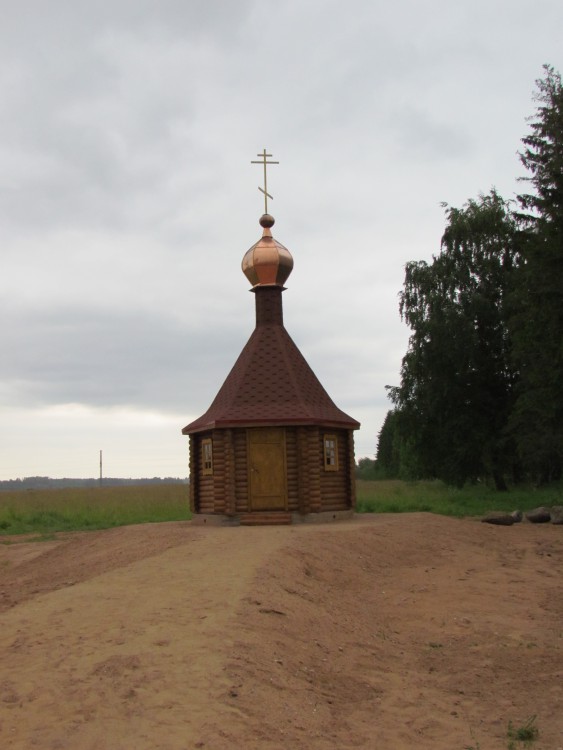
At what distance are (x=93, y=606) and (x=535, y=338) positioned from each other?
18414 mm

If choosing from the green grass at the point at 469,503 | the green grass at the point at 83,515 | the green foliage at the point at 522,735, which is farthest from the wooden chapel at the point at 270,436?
the green foliage at the point at 522,735

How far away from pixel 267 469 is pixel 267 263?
5.24 m

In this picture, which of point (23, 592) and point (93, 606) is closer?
point (93, 606)

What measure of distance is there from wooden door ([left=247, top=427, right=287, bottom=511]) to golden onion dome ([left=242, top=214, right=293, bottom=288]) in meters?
4.20

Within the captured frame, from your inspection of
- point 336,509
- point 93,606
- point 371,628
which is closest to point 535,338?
point 336,509

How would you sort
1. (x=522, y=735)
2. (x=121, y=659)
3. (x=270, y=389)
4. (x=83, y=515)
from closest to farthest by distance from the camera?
(x=522, y=735) < (x=121, y=659) < (x=270, y=389) < (x=83, y=515)

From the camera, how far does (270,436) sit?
55.3 feet

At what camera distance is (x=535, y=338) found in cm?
Answer: 2369

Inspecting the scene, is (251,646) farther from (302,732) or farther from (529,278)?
(529,278)

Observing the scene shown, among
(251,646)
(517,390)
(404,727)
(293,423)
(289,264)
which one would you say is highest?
(289,264)

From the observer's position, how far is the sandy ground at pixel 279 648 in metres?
5.77

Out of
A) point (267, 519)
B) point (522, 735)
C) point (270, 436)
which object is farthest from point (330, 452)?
point (522, 735)

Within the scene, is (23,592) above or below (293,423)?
below

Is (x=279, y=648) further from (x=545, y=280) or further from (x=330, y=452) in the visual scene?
(x=545, y=280)
